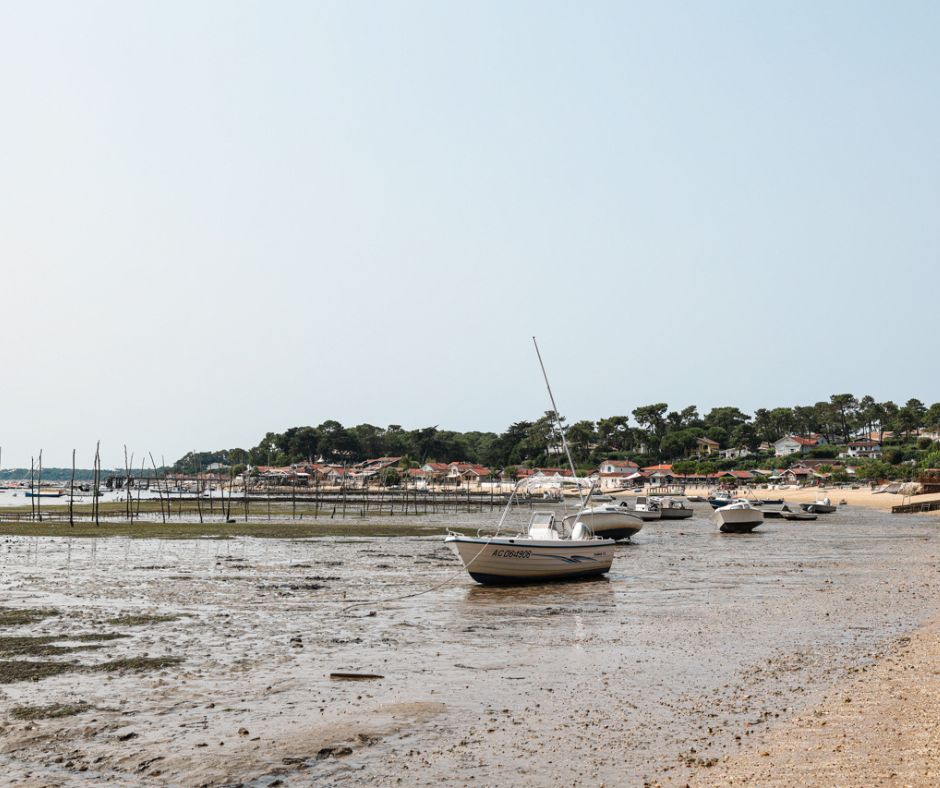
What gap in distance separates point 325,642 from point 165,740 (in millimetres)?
6697

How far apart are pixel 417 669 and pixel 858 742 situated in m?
7.48

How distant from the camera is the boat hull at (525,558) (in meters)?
25.8

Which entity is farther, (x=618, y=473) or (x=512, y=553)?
(x=618, y=473)

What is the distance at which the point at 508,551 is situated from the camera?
85.4ft

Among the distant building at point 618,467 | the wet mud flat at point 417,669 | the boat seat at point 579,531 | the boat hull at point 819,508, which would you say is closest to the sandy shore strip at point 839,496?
the boat hull at point 819,508

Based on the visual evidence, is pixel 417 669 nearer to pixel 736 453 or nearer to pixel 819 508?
pixel 819 508

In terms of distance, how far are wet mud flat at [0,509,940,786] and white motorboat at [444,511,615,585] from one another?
61cm

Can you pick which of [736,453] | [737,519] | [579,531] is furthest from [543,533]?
[736,453]

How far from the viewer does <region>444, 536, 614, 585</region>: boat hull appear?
1014 inches

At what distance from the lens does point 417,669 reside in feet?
49.4

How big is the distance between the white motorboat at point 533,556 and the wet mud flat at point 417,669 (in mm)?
614

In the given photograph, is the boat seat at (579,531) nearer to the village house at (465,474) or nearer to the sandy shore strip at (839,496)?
the sandy shore strip at (839,496)

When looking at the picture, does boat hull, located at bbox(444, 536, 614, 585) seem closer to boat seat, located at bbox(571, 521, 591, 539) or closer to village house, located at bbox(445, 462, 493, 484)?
boat seat, located at bbox(571, 521, 591, 539)

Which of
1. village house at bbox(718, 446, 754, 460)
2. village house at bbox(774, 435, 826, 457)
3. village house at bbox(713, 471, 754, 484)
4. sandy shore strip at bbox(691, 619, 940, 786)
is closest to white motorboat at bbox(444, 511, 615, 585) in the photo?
sandy shore strip at bbox(691, 619, 940, 786)
